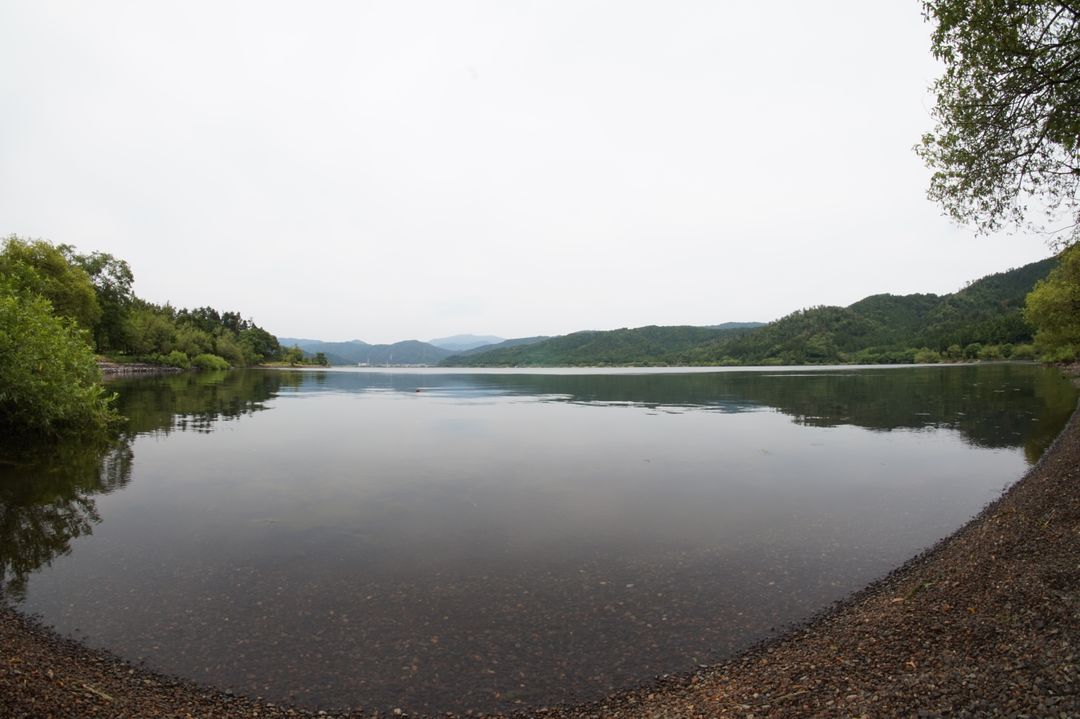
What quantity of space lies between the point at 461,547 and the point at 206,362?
15984cm

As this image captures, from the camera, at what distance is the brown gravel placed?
6086 millimetres

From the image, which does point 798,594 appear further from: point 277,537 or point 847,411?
point 847,411

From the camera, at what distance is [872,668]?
7.35 m

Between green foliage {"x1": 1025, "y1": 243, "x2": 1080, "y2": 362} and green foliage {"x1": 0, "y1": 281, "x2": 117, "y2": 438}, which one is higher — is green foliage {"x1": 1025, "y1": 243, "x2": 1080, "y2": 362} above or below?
above

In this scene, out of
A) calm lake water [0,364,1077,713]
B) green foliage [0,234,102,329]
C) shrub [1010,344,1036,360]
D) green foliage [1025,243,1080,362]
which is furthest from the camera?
shrub [1010,344,1036,360]

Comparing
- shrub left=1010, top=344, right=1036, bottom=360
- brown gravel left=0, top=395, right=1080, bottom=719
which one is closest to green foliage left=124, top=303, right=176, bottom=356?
brown gravel left=0, top=395, right=1080, bottom=719

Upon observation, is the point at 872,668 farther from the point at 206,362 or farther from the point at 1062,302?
the point at 206,362

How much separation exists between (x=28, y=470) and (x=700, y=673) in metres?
27.4

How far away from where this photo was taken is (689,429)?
3769cm

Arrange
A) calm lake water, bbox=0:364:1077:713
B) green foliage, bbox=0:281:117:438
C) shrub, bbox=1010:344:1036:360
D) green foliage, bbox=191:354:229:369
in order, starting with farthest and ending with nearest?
1. shrub, bbox=1010:344:1036:360
2. green foliage, bbox=191:354:229:369
3. green foliage, bbox=0:281:117:438
4. calm lake water, bbox=0:364:1077:713

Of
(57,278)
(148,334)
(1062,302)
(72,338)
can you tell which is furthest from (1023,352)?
(148,334)

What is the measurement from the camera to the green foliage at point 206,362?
146m

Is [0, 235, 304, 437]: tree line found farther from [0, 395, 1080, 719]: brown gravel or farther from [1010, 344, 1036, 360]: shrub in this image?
[1010, 344, 1036, 360]: shrub

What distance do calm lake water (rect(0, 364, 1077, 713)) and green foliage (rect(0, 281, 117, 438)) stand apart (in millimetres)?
1935
